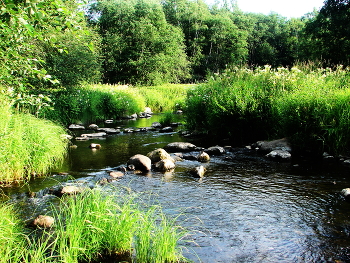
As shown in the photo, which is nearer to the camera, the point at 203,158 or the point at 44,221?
the point at 44,221

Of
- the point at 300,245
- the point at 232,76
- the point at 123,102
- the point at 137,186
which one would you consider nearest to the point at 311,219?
the point at 300,245

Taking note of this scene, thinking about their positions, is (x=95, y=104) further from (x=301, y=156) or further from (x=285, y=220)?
(x=285, y=220)

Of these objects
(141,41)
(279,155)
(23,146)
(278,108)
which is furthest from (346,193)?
(141,41)

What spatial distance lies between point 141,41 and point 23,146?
1739 inches

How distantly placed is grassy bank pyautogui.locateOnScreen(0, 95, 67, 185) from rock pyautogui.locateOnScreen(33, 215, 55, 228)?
2.11 metres

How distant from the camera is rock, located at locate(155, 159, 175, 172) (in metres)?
9.24

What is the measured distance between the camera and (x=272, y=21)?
274 ft

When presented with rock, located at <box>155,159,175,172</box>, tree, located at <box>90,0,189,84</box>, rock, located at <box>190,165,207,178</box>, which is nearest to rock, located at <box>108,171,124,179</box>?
rock, located at <box>155,159,175,172</box>

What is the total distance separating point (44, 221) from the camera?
205 inches

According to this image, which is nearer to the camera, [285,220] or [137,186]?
[285,220]

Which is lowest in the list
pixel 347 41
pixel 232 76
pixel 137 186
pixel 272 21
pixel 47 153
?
pixel 137 186

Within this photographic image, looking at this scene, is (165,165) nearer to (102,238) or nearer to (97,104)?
(102,238)

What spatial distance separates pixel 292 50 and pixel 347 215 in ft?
239

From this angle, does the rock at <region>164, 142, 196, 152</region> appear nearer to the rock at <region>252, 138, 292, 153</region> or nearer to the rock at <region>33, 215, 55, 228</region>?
the rock at <region>252, 138, 292, 153</region>
